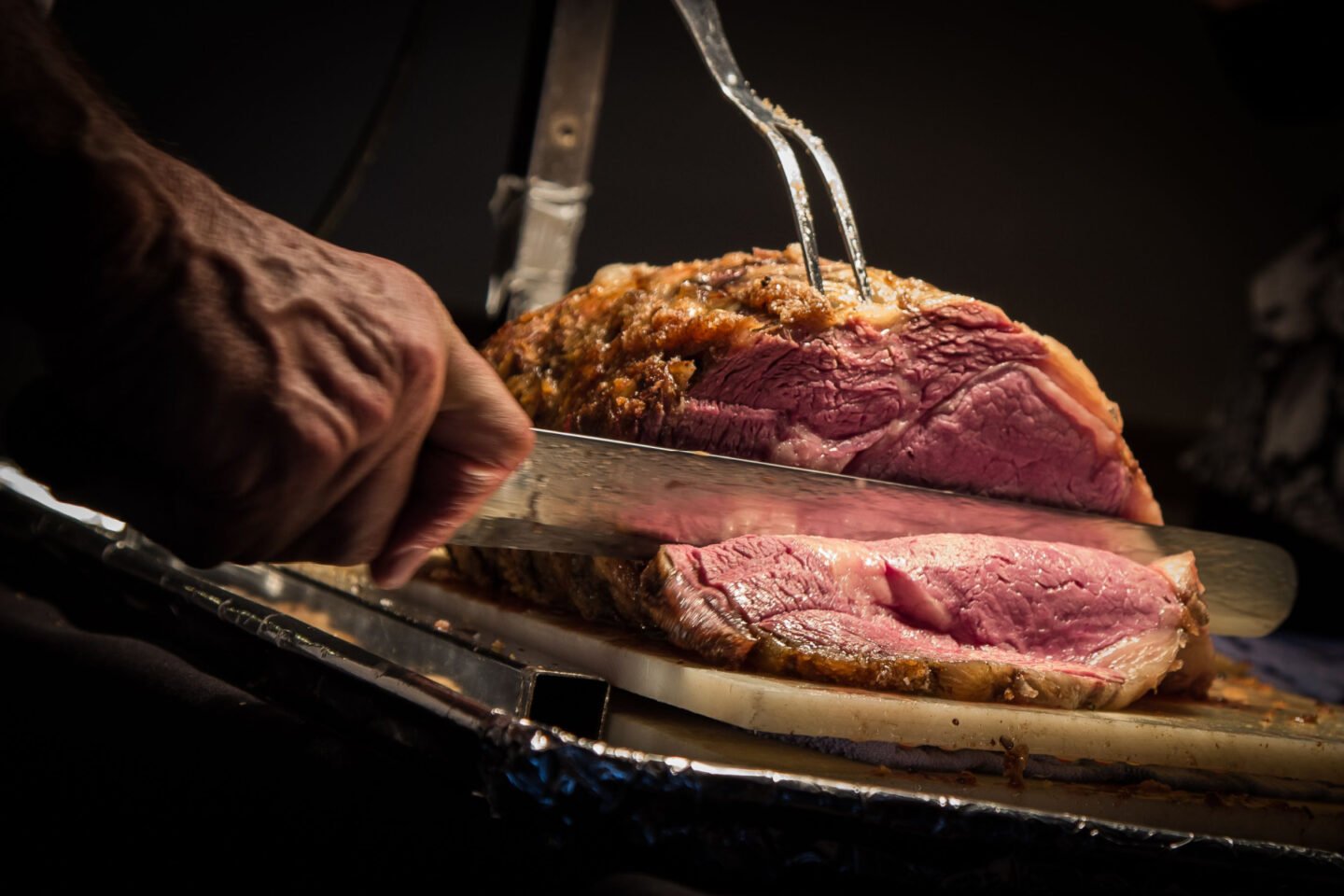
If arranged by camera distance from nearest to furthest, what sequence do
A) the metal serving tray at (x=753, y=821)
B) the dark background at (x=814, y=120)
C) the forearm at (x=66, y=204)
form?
1. the forearm at (x=66, y=204)
2. the metal serving tray at (x=753, y=821)
3. the dark background at (x=814, y=120)

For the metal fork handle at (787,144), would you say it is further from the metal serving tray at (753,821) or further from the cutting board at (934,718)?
the metal serving tray at (753,821)

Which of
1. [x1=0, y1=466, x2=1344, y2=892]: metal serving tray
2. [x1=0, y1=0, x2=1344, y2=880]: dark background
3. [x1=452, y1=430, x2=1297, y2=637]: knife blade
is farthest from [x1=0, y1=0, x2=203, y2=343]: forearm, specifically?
[x1=0, y1=0, x2=1344, y2=880]: dark background

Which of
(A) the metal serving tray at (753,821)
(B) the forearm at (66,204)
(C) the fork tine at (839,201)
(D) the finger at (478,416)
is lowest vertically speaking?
(A) the metal serving tray at (753,821)

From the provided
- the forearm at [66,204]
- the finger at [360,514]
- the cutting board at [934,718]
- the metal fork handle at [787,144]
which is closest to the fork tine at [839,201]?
the metal fork handle at [787,144]

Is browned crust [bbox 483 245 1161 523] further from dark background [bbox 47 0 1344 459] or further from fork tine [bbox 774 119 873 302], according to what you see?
dark background [bbox 47 0 1344 459]

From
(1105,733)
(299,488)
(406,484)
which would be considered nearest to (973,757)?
(1105,733)

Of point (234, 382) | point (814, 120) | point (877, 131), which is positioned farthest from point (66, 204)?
point (877, 131)

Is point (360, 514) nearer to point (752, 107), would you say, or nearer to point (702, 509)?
point (702, 509)
